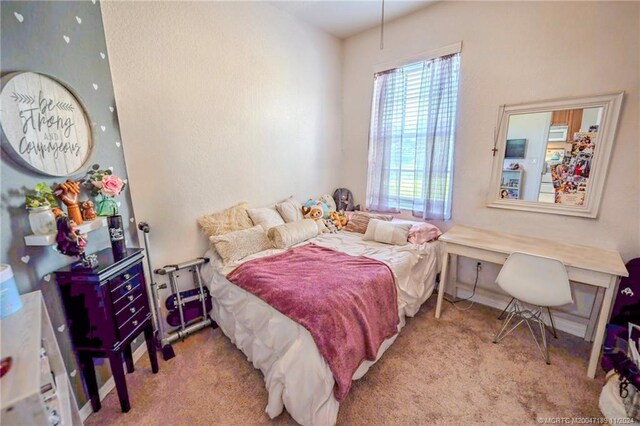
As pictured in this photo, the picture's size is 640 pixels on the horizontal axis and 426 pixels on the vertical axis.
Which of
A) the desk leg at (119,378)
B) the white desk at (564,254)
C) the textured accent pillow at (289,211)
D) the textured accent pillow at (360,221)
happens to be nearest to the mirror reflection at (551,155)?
the white desk at (564,254)

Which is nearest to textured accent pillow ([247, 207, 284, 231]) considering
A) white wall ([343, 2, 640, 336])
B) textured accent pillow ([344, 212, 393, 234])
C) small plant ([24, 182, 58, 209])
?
textured accent pillow ([344, 212, 393, 234])

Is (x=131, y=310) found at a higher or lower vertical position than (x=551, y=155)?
lower

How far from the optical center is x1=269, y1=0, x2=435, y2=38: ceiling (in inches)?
99.0

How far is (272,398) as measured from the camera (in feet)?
4.58

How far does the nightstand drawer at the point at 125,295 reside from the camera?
4.60 feet

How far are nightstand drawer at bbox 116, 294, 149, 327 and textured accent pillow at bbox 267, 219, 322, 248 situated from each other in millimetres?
1043

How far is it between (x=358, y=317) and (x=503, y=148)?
2.07 m

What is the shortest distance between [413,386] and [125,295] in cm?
186

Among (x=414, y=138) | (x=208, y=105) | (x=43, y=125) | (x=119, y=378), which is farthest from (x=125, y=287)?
(x=414, y=138)

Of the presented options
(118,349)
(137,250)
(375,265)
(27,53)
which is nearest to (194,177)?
(137,250)

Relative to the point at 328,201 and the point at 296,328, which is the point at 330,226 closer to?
the point at 328,201

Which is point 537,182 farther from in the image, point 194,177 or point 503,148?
point 194,177

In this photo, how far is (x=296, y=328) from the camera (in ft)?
4.56

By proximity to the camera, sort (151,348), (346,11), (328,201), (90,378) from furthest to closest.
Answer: (328,201), (346,11), (151,348), (90,378)
